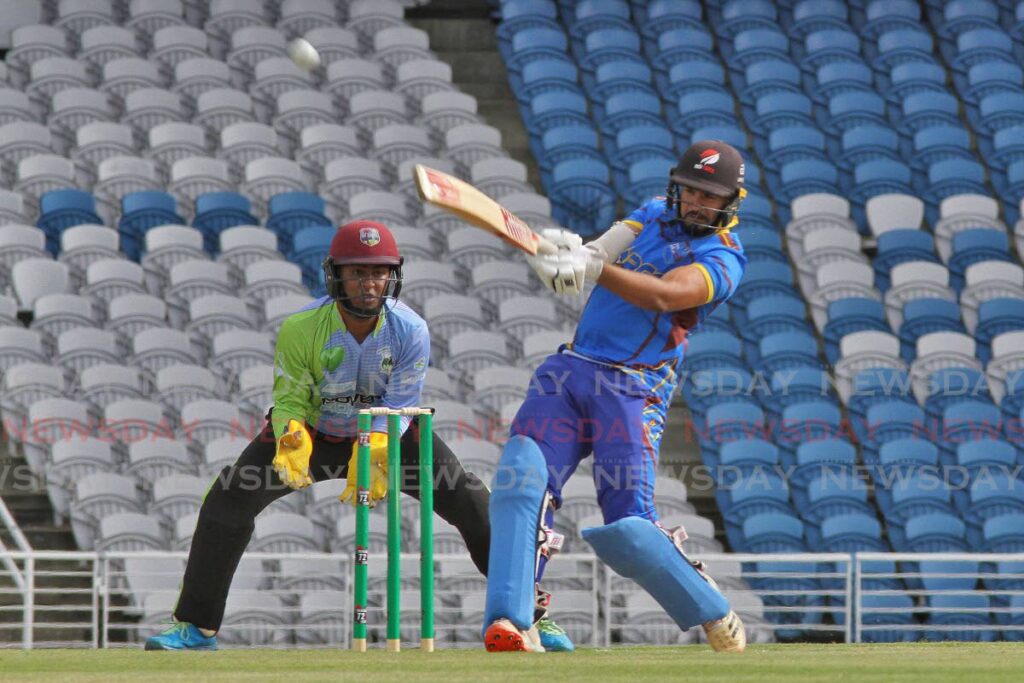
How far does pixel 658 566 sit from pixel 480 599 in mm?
4617

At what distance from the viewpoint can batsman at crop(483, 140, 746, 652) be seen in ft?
18.6

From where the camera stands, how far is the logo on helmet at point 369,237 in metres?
6.44

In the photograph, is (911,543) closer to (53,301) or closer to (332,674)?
(53,301)

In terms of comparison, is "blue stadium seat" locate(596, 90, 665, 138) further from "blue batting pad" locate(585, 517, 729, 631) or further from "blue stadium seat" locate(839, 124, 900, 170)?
"blue batting pad" locate(585, 517, 729, 631)

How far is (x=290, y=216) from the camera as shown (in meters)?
13.6

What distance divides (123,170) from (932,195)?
6802 mm

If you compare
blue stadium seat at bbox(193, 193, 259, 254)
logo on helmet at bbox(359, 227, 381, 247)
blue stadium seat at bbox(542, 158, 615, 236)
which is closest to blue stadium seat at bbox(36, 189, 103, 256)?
blue stadium seat at bbox(193, 193, 259, 254)

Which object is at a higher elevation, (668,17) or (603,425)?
(668,17)

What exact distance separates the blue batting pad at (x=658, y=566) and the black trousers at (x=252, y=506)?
1082mm

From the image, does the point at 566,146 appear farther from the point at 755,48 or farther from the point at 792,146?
the point at 755,48

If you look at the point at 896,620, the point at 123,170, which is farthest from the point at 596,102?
the point at 896,620

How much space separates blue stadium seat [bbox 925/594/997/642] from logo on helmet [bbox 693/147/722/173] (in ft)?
17.9

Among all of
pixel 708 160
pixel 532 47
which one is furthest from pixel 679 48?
pixel 708 160

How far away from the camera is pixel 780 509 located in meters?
11.4
